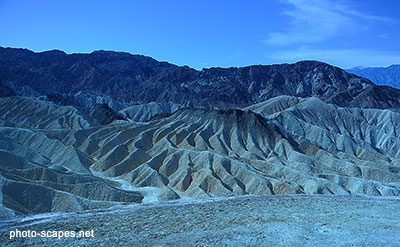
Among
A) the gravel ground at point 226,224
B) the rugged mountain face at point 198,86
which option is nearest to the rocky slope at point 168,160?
the gravel ground at point 226,224

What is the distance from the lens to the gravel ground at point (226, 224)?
705 inches

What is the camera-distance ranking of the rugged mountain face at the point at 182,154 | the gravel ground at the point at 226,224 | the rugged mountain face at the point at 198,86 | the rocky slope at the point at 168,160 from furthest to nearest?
the rugged mountain face at the point at 198,86, the rugged mountain face at the point at 182,154, the rocky slope at the point at 168,160, the gravel ground at the point at 226,224

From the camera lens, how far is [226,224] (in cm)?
2005

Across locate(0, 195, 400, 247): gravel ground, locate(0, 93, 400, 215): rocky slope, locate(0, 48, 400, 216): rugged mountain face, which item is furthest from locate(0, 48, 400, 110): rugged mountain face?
locate(0, 195, 400, 247): gravel ground

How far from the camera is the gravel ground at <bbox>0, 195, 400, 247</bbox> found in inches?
705

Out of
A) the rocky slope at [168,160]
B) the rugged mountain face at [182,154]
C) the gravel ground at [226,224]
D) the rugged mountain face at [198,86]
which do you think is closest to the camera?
the gravel ground at [226,224]

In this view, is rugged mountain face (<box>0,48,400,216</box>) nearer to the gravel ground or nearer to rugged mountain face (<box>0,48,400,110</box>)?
the gravel ground

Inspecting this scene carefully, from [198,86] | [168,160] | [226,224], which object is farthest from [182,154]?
[198,86]

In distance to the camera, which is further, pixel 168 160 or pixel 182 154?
pixel 182 154

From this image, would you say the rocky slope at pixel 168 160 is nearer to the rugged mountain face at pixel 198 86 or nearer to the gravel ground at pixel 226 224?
the gravel ground at pixel 226 224

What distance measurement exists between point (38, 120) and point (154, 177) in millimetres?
49915

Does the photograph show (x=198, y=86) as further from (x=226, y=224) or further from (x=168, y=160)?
(x=226, y=224)

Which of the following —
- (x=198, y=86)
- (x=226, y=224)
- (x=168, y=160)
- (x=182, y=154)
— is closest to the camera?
(x=226, y=224)

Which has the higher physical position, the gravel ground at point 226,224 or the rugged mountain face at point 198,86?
the rugged mountain face at point 198,86
